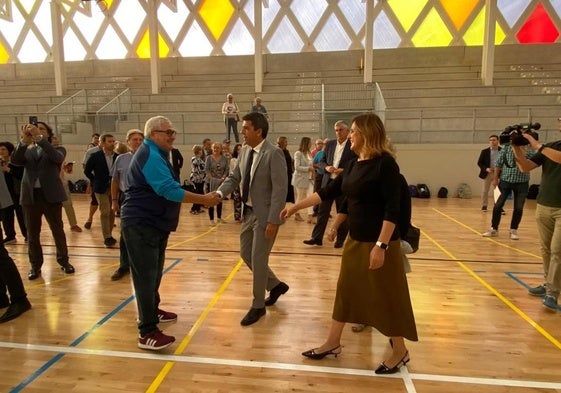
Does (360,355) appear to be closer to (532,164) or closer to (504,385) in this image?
(504,385)

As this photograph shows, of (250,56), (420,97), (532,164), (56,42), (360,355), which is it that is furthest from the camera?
(250,56)

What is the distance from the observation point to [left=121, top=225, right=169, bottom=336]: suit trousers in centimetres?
291

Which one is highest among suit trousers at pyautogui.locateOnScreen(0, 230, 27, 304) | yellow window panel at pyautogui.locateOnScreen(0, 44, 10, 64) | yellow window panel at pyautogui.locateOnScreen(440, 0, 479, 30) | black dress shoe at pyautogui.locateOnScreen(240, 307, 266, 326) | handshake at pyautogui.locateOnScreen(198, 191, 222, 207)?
yellow window panel at pyautogui.locateOnScreen(440, 0, 479, 30)

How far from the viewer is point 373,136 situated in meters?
2.47

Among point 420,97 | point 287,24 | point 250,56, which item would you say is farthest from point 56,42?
point 420,97

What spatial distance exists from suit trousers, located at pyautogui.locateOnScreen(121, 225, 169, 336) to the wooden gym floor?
28 cm

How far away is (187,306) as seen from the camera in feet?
12.8

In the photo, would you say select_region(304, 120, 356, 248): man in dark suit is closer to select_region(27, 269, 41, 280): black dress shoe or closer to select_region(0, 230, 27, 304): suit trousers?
select_region(0, 230, 27, 304): suit trousers

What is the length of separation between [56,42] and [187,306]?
1628 centimetres

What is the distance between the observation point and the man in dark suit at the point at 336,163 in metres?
5.19

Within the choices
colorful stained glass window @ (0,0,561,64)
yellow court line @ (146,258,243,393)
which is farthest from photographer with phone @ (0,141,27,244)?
colorful stained glass window @ (0,0,561,64)

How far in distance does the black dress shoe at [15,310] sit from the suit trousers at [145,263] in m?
1.44

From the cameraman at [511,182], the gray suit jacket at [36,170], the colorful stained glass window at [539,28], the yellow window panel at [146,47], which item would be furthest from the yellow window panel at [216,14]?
the gray suit jacket at [36,170]

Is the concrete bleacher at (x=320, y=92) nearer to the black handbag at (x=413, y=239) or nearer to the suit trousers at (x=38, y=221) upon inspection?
the suit trousers at (x=38, y=221)
